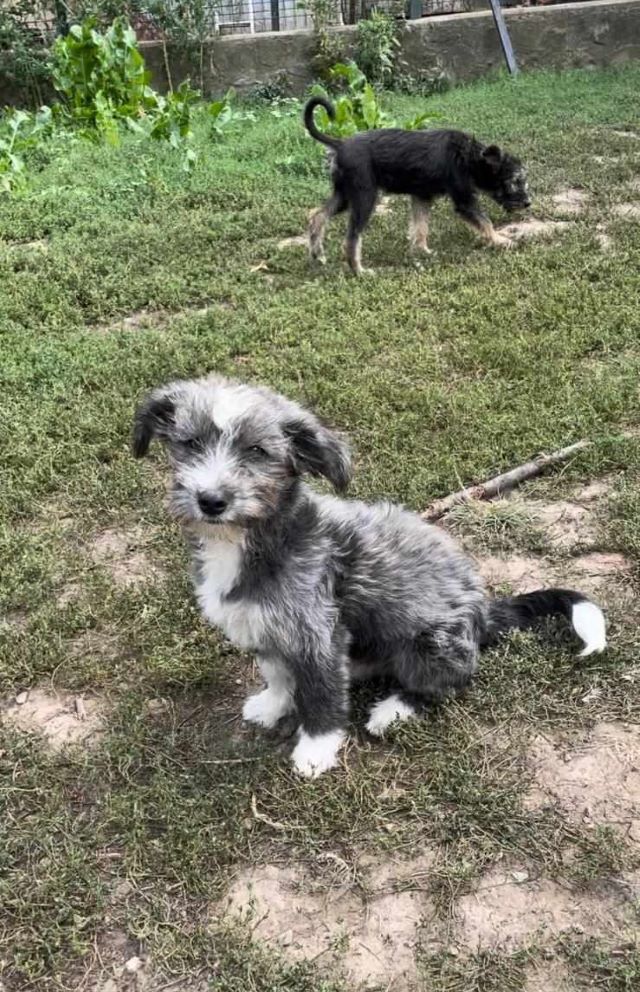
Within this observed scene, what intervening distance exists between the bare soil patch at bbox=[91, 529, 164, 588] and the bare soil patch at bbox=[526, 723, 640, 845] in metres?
1.92

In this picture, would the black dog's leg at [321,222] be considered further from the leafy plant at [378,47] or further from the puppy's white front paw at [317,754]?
the leafy plant at [378,47]

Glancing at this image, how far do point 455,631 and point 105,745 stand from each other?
4.47 ft

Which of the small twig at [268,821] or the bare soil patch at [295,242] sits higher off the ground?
the bare soil patch at [295,242]

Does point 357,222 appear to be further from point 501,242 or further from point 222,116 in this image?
point 222,116

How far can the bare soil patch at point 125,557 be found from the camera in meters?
3.96

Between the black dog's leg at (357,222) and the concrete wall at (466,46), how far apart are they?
770 centimetres

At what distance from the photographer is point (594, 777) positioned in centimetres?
289

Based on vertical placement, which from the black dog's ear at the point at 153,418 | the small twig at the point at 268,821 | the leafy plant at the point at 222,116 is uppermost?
the black dog's ear at the point at 153,418

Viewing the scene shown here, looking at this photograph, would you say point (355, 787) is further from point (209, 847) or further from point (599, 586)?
point (599, 586)

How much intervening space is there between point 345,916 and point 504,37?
48.1ft

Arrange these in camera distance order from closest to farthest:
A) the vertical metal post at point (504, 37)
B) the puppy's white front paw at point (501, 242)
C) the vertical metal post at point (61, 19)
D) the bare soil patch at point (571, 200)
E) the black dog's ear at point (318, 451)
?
1. the black dog's ear at point (318, 451)
2. the puppy's white front paw at point (501, 242)
3. the bare soil patch at point (571, 200)
4. the vertical metal post at point (61, 19)
5. the vertical metal post at point (504, 37)

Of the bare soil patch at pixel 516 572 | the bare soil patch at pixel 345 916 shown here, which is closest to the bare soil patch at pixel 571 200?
the bare soil patch at pixel 516 572

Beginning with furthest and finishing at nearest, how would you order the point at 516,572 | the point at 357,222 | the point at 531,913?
the point at 357,222 < the point at 516,572 < the point at 531,913

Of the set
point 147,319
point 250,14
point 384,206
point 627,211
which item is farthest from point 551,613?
point 250,14
